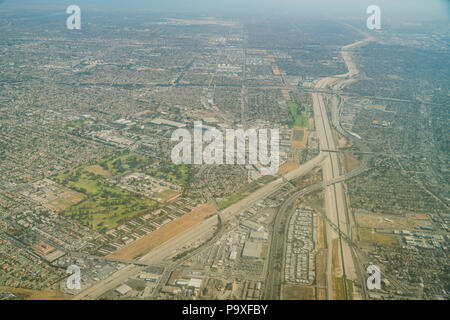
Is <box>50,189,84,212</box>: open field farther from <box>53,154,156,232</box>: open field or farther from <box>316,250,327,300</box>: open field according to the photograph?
<box>316,250,327,300</box>: open field

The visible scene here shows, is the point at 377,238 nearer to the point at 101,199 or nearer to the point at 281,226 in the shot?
the point at 281,226

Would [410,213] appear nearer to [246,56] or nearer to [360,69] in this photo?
[360,69]

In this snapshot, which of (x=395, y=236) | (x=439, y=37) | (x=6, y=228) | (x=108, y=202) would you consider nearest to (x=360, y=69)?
(x=439, y=37)

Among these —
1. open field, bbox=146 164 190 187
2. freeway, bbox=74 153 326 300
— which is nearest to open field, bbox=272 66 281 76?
freeway, bbox=74 153 326 300

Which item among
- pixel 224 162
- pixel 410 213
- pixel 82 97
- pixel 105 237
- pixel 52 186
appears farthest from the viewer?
pixel 82 97

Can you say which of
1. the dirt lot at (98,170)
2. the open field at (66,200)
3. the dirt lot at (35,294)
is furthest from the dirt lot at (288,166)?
the dirt lot at (35,294)

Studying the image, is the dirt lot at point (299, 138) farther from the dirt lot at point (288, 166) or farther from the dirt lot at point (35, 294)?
the dirt lot at point (35, 294)
